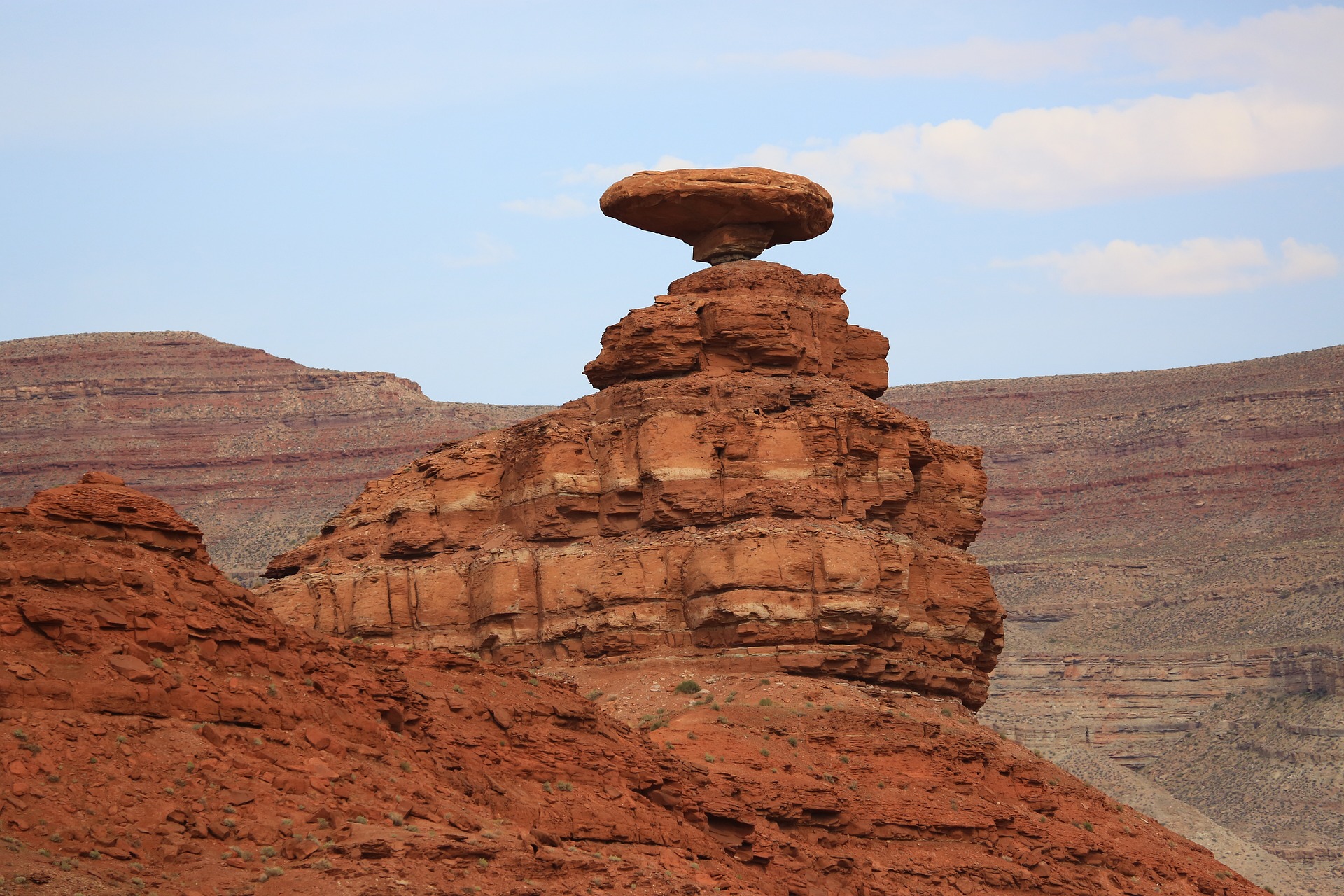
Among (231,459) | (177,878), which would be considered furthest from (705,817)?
(231,459)

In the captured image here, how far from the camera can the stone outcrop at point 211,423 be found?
157 meters

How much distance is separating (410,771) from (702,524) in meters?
14.7

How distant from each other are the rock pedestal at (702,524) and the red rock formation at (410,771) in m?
1.90

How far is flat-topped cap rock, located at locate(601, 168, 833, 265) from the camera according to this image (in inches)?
1879

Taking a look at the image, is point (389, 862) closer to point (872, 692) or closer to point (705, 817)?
point (705, 817)

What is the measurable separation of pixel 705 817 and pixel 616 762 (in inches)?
77.9

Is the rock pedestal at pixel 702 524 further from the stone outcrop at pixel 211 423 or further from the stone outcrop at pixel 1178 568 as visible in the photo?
the stone outcrop at pixel 211 423

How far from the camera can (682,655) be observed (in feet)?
140

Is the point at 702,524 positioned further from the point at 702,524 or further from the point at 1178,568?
the point at 1178,568

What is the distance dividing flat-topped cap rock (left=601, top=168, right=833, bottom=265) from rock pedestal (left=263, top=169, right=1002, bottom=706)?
1632 mm

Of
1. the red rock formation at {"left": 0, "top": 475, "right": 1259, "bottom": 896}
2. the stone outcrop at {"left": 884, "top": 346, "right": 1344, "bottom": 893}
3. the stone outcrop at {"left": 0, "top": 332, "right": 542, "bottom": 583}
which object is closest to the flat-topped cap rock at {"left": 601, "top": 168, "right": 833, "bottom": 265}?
the red rock formation at {"left": 0, "top": 475, "right": 1259, "bottom": 896}

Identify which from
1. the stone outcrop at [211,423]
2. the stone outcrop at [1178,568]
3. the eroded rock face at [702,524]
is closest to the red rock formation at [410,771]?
the eroded rock face at [702,524]

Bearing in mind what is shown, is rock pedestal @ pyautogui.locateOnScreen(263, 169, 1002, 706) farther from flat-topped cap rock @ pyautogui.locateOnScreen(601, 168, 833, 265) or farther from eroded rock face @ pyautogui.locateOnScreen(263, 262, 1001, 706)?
flat-topped cap rock @ pyautogui.locateOnScreen(601, 168, 833, 265)

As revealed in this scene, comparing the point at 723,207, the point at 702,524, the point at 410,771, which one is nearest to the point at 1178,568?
the point at 723,207
